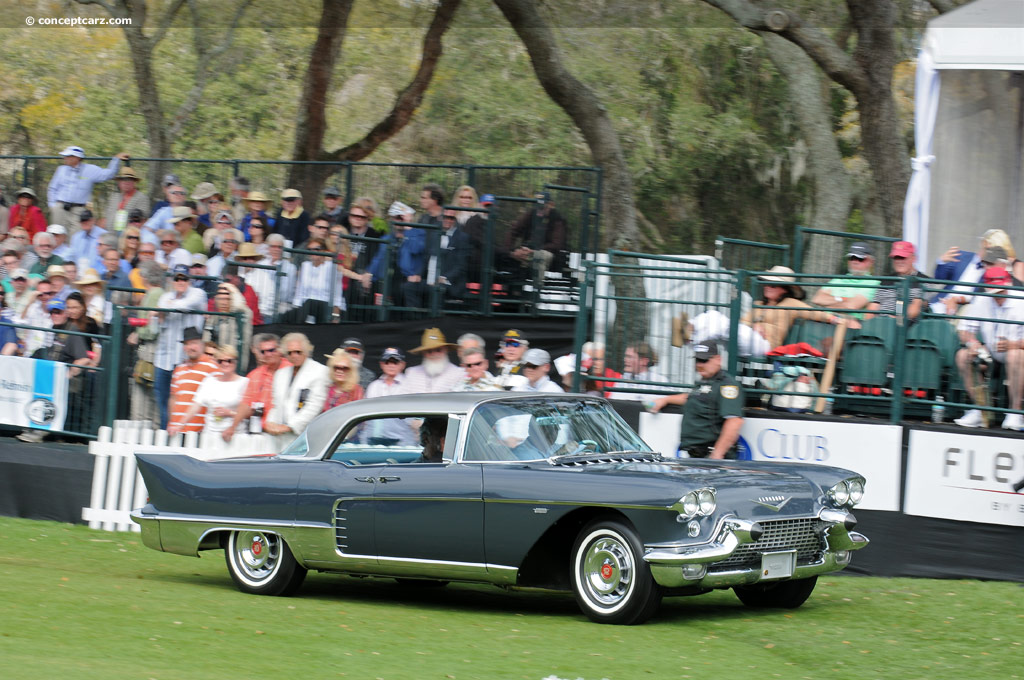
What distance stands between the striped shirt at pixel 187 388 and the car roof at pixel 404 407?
3.35m

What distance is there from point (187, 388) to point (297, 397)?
1.28 m

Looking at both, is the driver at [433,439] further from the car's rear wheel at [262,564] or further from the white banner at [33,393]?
the white banner at [33,393]

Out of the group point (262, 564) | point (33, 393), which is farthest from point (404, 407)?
point (33, 393)

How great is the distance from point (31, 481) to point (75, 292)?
1.97m

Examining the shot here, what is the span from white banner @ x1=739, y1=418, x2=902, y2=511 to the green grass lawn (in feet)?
2.38

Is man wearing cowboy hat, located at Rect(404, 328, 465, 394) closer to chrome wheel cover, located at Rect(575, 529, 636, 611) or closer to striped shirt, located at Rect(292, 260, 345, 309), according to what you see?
striped shirt, located at Rect(292, 260, 345, 309)

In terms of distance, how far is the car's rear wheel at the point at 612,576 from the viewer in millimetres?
7648

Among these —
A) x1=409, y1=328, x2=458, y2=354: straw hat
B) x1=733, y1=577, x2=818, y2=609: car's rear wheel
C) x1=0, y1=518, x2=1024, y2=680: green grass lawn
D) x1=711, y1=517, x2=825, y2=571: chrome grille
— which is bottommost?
x1=0, y1=518, x2=1024, y2=680: green grass lawn

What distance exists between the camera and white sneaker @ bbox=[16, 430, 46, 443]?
43.5 feet

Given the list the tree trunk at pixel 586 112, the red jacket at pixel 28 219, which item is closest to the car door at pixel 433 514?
the tree trunk at pixel 586 112

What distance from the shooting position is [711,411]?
10.3m

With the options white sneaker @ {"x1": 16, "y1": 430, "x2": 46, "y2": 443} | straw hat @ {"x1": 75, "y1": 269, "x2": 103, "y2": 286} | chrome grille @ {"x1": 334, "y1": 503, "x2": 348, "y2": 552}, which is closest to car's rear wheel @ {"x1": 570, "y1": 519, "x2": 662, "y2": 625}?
chrome grille @ {"x1": 334, "y1": 503, "x2": 348, "y2": 552}

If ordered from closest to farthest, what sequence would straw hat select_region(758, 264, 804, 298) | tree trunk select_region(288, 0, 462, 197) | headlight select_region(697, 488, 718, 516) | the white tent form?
1. headlight select_region(697, 488, 718, 516)
2. straw hat select_region(758, 264, 804, 298)
3. the white tent
4. tree trunk select_region(288, 0, 462, 197)

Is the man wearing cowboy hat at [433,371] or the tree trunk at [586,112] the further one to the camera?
the tree trunk at [586,112]
